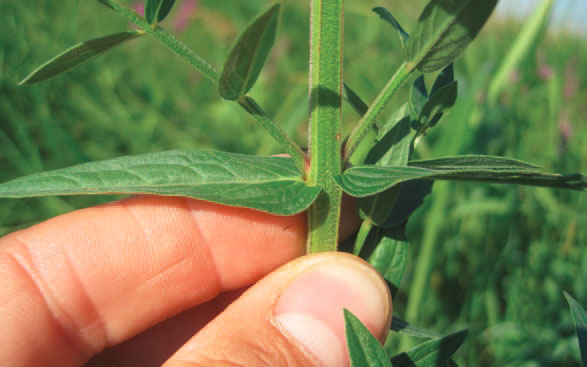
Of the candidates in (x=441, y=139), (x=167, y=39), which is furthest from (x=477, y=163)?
(x=441, y=139)

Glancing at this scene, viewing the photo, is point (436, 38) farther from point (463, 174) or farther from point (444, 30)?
point (463, 174)

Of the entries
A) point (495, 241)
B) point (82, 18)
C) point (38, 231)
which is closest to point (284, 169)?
point (38, 231)

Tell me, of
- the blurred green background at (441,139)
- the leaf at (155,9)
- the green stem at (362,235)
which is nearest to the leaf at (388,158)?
the green stem at (362,235)

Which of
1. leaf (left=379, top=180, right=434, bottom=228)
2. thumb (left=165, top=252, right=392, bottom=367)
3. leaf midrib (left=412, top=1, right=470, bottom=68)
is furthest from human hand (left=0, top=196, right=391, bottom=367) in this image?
leaf midrib (left=412, top=1, right=470, bottom=68)

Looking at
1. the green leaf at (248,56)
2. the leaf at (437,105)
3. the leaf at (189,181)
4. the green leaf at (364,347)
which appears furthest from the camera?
the leaf at (437,105)

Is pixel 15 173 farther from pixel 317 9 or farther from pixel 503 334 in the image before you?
pixel 503 334

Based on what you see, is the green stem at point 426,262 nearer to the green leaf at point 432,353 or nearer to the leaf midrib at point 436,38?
the green leaf at point 432,353

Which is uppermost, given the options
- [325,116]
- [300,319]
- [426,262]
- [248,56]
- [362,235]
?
[248,56]
